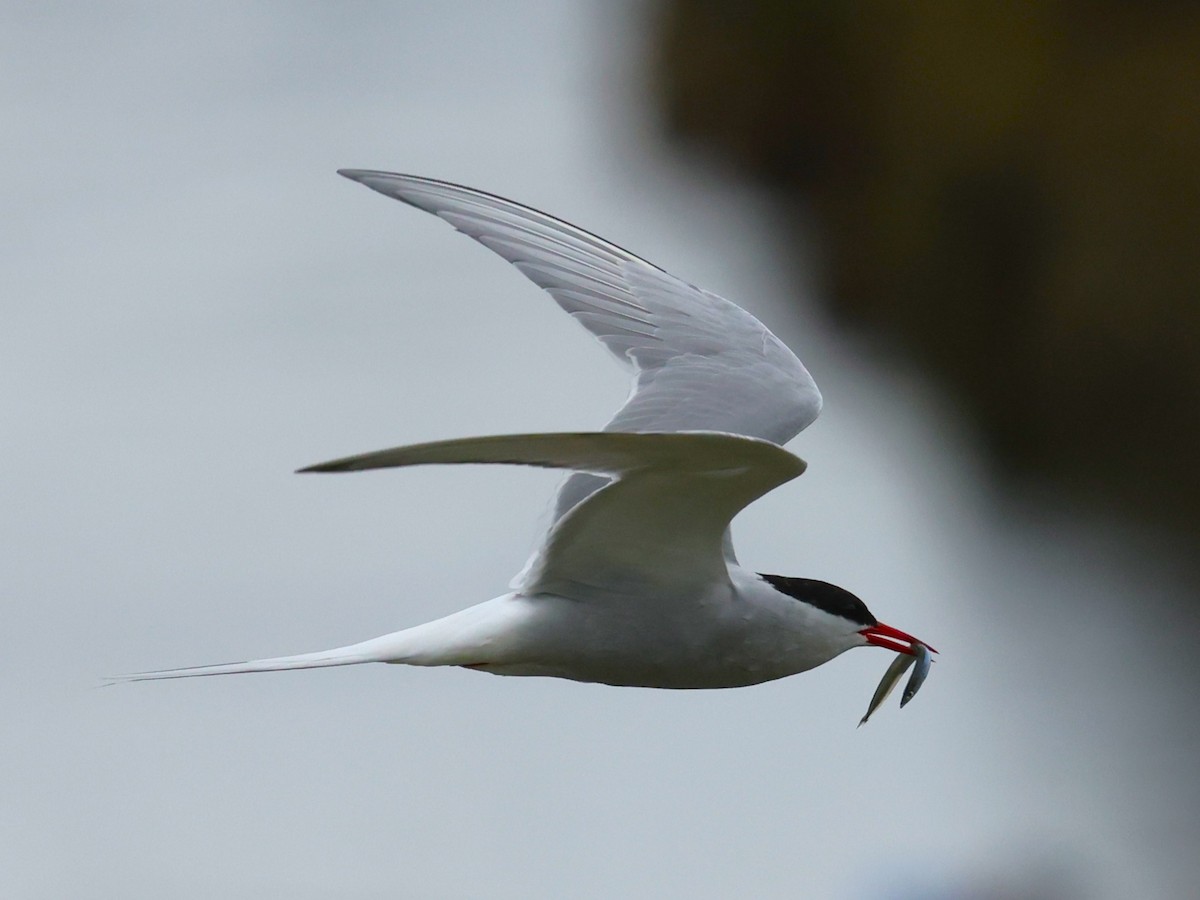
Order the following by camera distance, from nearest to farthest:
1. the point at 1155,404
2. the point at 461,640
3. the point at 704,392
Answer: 1. the point at 461,640
2. the point at 704,392
3. the point at 1155,404

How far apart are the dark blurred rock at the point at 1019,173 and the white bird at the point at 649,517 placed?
328 inches

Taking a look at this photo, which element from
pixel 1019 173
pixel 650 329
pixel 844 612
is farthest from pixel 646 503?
pixel 1019 173

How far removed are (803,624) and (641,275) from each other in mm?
990

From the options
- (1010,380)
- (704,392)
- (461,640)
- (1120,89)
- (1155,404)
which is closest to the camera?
(461,640)

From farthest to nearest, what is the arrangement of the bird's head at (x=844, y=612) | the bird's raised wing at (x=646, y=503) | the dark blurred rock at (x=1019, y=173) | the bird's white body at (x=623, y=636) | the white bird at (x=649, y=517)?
1. the dark blurred rock at (x=1019, y=173)
2. the bird's head at (x=844, y=612)
3. the bird's white body at (x=623, y=636)
4. the white bird at (x=649, y=517)
5. the bird's raised wing at (x=646, y=503)

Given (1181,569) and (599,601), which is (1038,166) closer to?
(1181,569)

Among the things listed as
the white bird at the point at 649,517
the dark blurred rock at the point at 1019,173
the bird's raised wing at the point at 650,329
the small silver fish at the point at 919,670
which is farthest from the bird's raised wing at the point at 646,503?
the dark blurred rock at the point at 1019,173

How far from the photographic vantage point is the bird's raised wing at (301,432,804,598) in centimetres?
272

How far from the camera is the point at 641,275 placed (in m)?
4.10

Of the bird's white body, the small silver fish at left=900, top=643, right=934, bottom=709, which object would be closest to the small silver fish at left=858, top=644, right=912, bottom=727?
the small silver fish at left=900, top=643, right=934, bottom=709

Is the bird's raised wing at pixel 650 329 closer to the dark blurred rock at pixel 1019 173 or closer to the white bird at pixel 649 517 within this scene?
the white bird at pixel 649 517

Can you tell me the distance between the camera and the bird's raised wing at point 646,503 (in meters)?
2.72

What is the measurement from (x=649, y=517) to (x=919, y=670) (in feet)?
2.69

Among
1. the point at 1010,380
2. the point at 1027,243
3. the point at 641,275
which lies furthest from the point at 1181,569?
the point at 641,275
